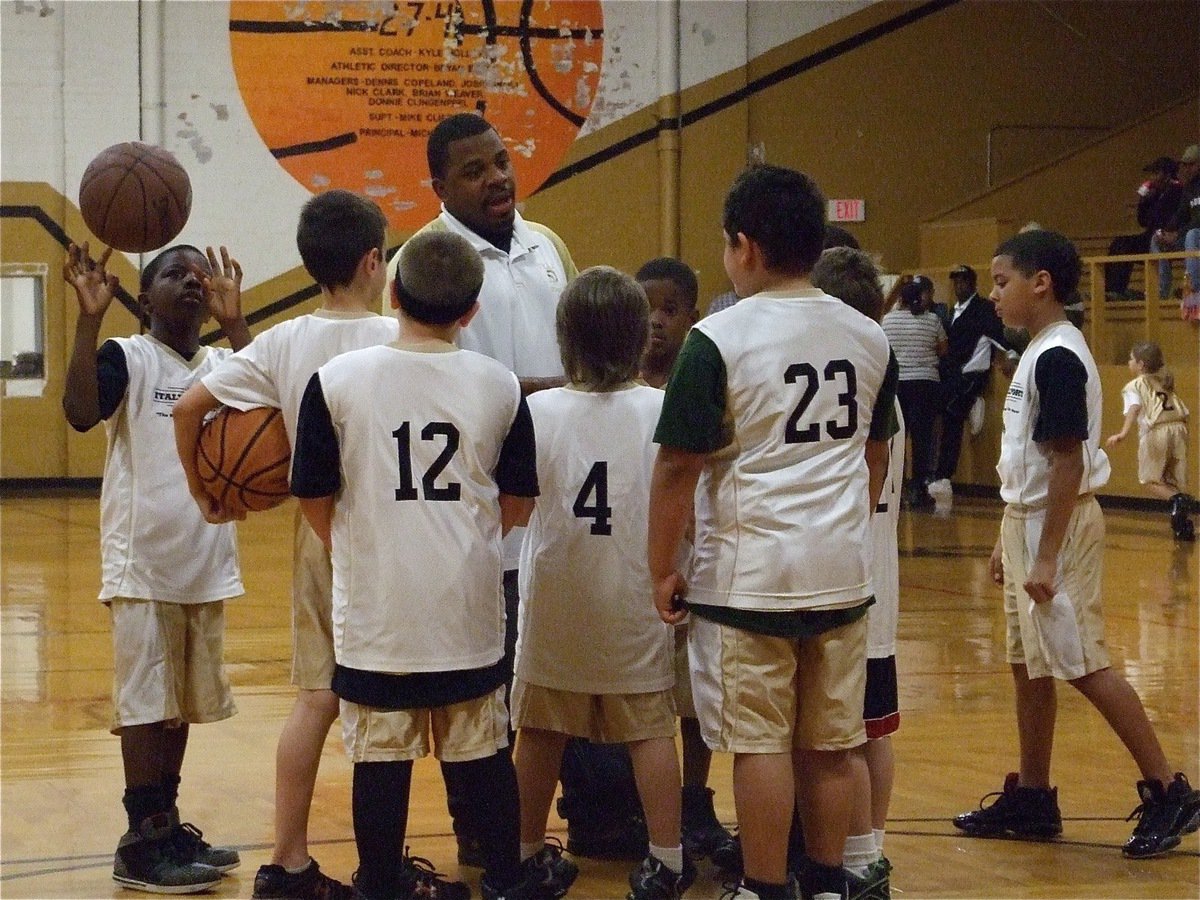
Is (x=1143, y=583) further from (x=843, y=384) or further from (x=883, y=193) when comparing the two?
(x=883, y=193)

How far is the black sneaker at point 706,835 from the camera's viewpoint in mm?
3641

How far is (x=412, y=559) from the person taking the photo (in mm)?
3006

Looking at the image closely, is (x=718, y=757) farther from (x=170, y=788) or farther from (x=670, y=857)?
(x=170, y=788)

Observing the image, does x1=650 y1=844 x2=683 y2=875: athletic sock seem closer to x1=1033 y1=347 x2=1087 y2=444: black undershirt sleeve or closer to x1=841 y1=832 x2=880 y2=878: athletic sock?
x1=841 y1=832 x2=880 y2=878: athletic sock

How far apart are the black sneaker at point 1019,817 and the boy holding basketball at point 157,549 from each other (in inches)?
71.1

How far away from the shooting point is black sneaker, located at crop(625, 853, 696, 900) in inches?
130

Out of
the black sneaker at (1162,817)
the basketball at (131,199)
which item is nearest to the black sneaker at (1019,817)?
the black sneaker at (1162,817)

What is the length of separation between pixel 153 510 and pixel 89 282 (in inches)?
21.3

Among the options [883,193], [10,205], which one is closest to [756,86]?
[883,193]

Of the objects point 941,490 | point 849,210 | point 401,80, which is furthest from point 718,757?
point 849,210

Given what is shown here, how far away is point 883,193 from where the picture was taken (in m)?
15.5

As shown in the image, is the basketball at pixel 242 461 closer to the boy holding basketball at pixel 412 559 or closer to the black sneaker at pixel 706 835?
the boy holding basketball at pixel 412 559

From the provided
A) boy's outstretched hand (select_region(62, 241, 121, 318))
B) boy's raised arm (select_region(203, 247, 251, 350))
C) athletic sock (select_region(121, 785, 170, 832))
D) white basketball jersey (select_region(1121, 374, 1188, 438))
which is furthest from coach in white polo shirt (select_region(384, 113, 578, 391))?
white basketball jersey (select_region(1121, 374, 1188, 438))

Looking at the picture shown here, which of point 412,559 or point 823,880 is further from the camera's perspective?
point 823,880
